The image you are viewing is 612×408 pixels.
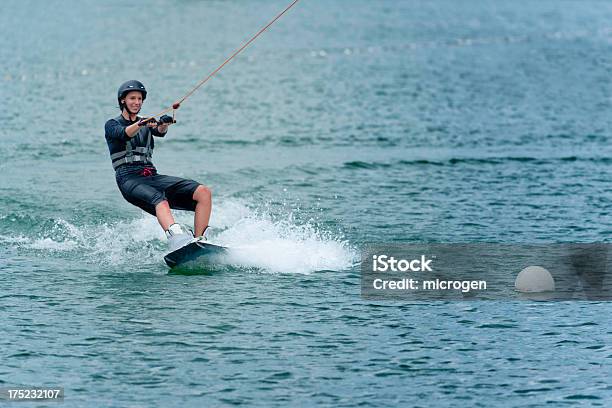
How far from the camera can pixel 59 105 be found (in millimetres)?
38125

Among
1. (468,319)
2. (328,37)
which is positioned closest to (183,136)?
(468,319)

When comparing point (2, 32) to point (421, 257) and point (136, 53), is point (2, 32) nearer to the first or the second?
point (136, 53)

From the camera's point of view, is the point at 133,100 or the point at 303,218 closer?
the point at 133,100

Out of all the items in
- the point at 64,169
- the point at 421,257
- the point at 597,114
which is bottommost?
the point at 421,257

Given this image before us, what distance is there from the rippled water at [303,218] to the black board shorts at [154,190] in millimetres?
1044

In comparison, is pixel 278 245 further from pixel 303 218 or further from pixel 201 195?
pixel 303 218

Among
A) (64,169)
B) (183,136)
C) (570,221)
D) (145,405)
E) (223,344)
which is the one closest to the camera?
(145,405)

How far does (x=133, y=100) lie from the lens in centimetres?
1741

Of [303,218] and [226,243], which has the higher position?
[303,218]

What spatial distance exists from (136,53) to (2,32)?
10.7 meters

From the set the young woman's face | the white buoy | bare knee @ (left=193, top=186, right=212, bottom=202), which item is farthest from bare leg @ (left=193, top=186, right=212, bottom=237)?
the white buoy

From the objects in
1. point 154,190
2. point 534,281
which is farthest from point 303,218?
point 534,281

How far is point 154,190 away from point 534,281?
556 cm

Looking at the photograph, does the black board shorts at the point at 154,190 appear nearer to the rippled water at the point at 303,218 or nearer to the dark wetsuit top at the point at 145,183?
the dark wetsuit top at the point at 145,183
